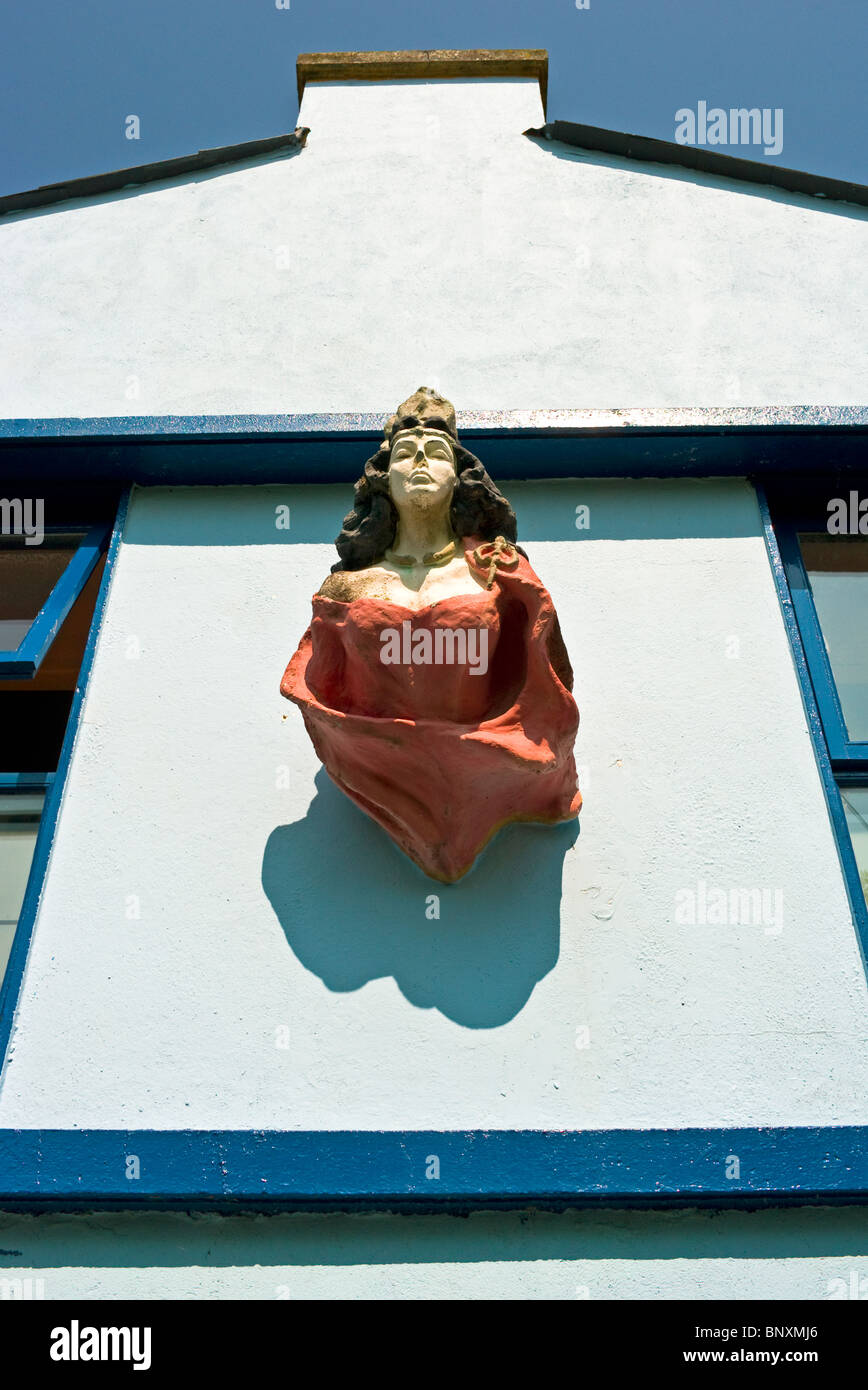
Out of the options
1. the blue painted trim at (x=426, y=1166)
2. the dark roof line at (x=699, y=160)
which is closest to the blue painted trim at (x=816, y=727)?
the blue painted trim at (x=426, y=1166)

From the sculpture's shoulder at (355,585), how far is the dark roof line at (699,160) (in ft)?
11.5

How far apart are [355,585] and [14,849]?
4.61ft

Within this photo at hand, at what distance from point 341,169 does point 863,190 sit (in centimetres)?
243

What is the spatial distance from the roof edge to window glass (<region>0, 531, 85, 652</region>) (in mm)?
3476

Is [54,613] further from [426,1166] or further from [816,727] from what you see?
[816,727]

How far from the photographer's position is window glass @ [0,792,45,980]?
13.5 feet

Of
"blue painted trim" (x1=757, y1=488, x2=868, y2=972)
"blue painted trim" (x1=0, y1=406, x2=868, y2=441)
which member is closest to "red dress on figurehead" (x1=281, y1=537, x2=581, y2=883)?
"blue painted trim" (x1=757, y1=488, x2=868, y2=972)

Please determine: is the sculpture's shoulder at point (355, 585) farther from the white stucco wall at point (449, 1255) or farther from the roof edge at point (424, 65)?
the roof edge at point (424, 65)

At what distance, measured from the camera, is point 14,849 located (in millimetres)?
4270

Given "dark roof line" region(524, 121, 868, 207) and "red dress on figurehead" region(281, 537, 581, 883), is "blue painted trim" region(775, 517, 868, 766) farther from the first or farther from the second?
"dark roof line" region(524, 121, 868, 207)

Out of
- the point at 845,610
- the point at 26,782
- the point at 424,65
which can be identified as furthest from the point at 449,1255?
the point at 424,65

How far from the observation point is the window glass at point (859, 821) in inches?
163

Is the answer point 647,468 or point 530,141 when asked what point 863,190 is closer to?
point 530,141
